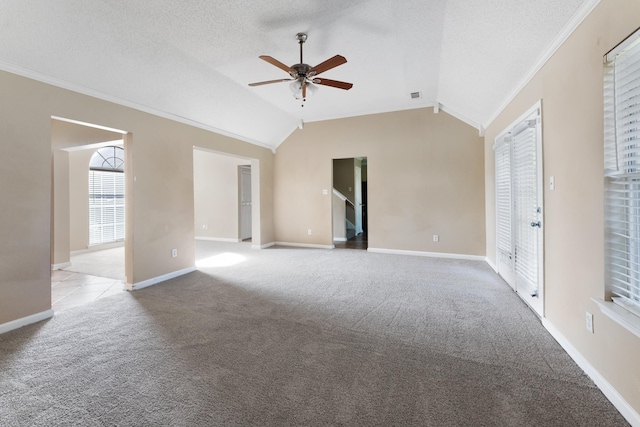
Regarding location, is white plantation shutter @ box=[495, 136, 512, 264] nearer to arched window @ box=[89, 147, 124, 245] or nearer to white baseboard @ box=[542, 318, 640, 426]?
white baseboard @ box=[542, 318, 640, 426]

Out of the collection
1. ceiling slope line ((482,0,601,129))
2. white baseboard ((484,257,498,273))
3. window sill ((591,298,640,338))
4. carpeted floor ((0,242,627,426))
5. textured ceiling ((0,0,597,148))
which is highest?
textured ceiling ((0,0,597,148))

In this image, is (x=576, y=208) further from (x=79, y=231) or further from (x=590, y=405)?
(x=79, y=231)

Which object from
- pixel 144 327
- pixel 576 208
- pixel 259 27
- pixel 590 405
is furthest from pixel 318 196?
pixel 590 405

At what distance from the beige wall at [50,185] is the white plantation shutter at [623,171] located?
4640 millimetres

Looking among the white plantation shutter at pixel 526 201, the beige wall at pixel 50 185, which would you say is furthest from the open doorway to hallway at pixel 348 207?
the white plantation shutter at pixel 526 201

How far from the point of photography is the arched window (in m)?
6.61

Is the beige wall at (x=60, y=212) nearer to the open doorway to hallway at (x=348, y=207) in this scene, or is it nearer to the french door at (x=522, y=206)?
the open doorway to hallway at (x=348, y=207)

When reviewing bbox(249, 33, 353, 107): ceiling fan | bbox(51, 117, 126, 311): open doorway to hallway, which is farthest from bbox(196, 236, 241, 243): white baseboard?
bbox(249, 33, 353, 107): ceiling fan

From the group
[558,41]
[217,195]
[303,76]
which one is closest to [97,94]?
[303,76]

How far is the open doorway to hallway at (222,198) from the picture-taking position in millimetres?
7957

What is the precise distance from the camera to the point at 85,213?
6.38 meters

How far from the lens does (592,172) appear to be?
1.83m

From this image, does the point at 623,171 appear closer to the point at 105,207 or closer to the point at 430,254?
the point at 430,254

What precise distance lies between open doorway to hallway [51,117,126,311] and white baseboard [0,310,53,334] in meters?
0.28
